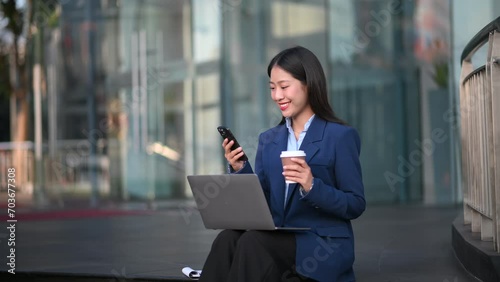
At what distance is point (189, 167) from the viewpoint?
43.3 feet

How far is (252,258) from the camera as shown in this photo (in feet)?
11.3

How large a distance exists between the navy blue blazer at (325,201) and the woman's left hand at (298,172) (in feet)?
0.27

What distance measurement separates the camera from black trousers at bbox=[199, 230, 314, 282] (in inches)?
136

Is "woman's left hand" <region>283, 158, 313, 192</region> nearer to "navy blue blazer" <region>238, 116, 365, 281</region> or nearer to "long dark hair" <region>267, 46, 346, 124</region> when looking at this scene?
"navy blue blazer" <region>238, 116, 365, 281</region>

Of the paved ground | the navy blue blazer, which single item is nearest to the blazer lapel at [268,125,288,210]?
the navy blue blazer

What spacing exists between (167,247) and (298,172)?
10.9 ft

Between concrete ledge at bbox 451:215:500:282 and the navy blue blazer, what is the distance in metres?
0.66

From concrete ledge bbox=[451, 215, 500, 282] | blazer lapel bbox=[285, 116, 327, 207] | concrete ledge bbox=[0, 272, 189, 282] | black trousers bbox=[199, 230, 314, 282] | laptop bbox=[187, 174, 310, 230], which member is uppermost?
blazer lapel bbox=[285, 116, 327, 207]

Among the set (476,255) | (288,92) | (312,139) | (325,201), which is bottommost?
(476,255)

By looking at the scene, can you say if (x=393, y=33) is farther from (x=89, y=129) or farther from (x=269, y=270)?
(x=269, y=270)

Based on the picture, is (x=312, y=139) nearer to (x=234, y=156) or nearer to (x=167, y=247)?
(x=234, y=156)

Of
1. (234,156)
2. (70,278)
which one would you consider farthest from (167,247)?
(234,156)

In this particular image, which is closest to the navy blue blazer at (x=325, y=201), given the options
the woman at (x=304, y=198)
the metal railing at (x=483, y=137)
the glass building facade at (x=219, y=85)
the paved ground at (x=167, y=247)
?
the woman at (x=304, y=198)

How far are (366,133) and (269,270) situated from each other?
29.2ft
